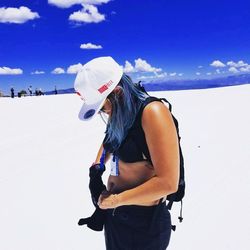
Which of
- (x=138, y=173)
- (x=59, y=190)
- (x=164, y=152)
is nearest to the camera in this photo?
(x=164, y=152)

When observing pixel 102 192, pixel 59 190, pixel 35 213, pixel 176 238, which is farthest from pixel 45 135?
pixel 102 192

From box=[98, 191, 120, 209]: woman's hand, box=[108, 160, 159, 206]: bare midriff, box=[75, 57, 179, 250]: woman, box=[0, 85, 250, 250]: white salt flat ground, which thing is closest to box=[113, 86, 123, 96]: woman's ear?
box=[75, 57, 179, 250]: woman

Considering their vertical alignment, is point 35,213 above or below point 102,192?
below

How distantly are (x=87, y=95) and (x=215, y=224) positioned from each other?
3073mm

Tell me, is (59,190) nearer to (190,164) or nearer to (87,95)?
(190,164)

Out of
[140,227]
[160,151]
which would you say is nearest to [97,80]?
[160,151]

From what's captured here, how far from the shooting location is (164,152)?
4.92 feet

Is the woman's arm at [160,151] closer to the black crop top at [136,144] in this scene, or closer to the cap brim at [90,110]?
the black crop top at [136,144]

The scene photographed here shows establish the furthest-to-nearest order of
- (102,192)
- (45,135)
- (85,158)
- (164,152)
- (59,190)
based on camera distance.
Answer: (45,135) < (85,158) < (59,190) < (102,192) < (164,152)

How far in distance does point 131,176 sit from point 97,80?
505 mm

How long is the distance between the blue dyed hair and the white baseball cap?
5cm

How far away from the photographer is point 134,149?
1.61 metres

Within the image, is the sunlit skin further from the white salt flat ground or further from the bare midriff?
the white salt flat ground

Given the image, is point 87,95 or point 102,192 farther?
point 102,192
